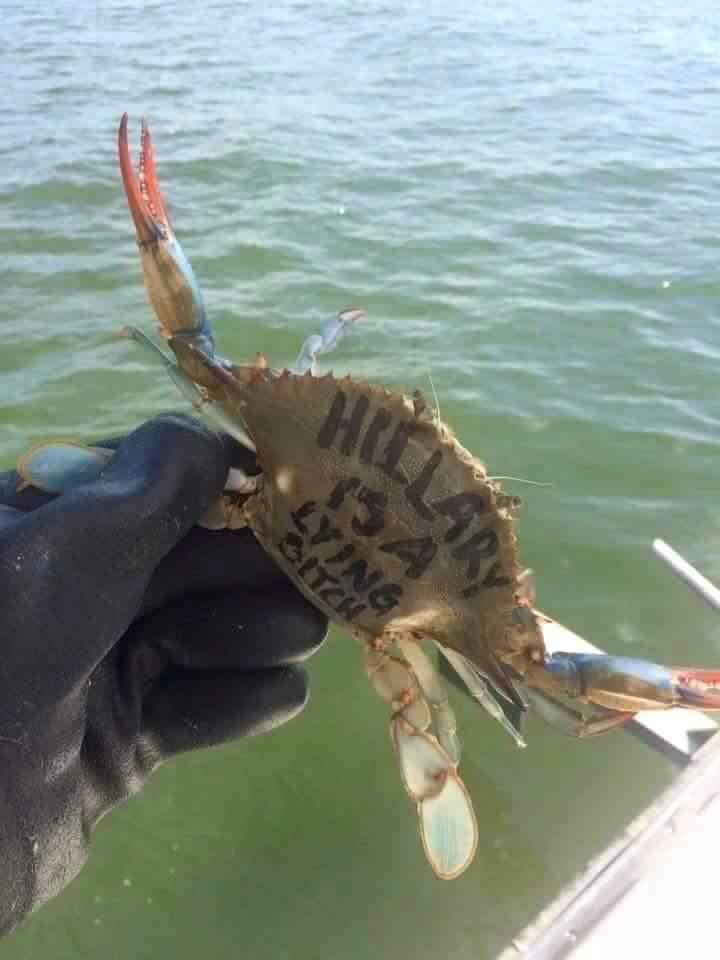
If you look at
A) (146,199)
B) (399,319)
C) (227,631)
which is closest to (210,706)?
(227,631)

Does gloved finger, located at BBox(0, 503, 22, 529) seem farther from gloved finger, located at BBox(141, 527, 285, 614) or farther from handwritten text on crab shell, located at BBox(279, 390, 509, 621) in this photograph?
handwritten text on crab shell, located at BBox(279, 390, 509, 621)

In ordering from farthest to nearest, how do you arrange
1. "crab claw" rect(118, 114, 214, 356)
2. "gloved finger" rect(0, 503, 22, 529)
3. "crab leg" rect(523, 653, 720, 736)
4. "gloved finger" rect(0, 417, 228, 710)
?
"crab claw" rect(118, 114, 214, 356) → "crab leg" rect(523, 653, 720, 736) → "gloved finger" rect(0, 503, 22, 529) → "gloved finger" rect(0, 417, 228, 710)

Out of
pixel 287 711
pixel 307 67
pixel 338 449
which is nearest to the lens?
pixel 338 449

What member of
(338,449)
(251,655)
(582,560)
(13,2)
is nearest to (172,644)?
(251,655)

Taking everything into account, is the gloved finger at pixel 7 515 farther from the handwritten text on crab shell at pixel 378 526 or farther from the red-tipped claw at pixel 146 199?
the red-tipped claw at pixel 146 199

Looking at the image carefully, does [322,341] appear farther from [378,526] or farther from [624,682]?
[624,682]

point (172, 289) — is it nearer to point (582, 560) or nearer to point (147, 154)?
point (147, 154)

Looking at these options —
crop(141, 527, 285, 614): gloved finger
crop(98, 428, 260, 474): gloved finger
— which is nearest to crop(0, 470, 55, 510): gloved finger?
crop(98, 428, 260, 474): gloved finger
